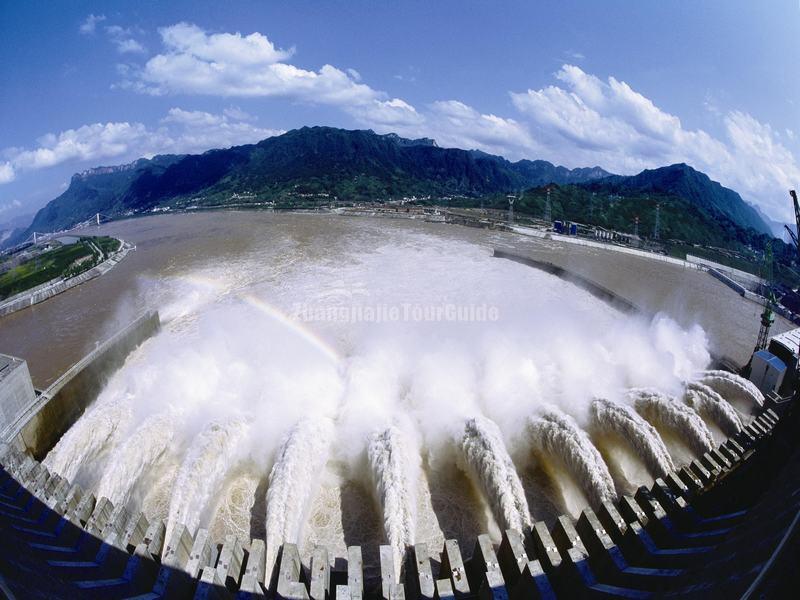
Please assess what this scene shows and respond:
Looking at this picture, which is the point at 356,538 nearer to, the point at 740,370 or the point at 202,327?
Result: the point at 202,327

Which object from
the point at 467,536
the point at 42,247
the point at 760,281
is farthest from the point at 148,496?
the point at 42,247

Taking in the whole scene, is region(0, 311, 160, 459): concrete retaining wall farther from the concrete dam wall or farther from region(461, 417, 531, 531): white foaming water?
region(461, 417, 531, 531): white foaming water

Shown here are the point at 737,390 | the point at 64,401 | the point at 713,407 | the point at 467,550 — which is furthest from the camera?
the point at 64,401

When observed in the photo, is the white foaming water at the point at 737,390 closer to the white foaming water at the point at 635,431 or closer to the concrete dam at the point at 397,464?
the concrete dam at the point at 397,464

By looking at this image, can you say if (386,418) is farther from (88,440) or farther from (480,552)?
(88,440)

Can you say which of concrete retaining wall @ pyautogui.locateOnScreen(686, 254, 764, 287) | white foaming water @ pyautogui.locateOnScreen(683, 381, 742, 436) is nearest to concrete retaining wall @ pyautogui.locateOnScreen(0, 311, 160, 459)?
white foaming water @ pyautogui.locateOnScreen(683, 381, 742, 436)

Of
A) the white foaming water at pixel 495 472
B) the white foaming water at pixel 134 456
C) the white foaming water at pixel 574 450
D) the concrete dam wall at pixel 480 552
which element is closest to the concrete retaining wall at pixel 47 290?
the white foaming water at pixel 134 456

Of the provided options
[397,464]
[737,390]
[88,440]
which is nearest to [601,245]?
[737,390]
